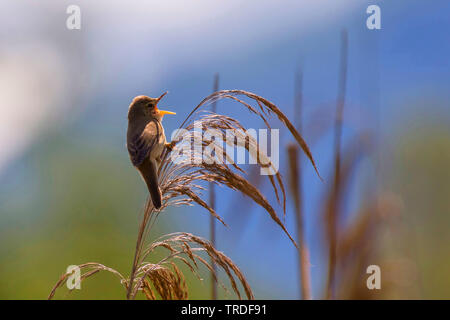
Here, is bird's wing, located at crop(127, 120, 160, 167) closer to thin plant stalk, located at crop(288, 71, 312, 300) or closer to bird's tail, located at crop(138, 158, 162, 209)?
bird's tail, located at crop(138, 158, 162, 209)

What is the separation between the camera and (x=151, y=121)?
3.62 m

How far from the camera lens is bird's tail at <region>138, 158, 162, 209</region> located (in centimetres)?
224

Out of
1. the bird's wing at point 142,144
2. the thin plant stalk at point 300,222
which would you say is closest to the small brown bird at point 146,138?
the bird's wing at point 142,144

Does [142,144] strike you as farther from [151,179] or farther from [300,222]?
[300,222]

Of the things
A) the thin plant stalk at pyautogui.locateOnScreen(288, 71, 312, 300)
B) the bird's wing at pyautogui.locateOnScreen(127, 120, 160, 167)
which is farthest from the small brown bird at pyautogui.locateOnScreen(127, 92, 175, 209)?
the thin plant stalk at pyautogui.locateOnScreen(288, 71, 312, 300)

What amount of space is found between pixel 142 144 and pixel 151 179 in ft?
1.59

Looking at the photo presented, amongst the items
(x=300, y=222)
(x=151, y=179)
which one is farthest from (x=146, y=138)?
(x=300, y=222)

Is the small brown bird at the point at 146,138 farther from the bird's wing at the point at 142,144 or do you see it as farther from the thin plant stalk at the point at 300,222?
the thin plant stalk at the point at 300,222

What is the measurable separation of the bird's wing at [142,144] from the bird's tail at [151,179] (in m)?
0.05

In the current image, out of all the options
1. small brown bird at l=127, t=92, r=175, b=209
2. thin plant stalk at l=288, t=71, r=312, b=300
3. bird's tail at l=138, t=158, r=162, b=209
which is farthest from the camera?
small brown bird at l=127, t=92, r=175, b=209

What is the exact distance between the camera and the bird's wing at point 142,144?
9.83ft

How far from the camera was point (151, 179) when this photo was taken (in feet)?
8.80
